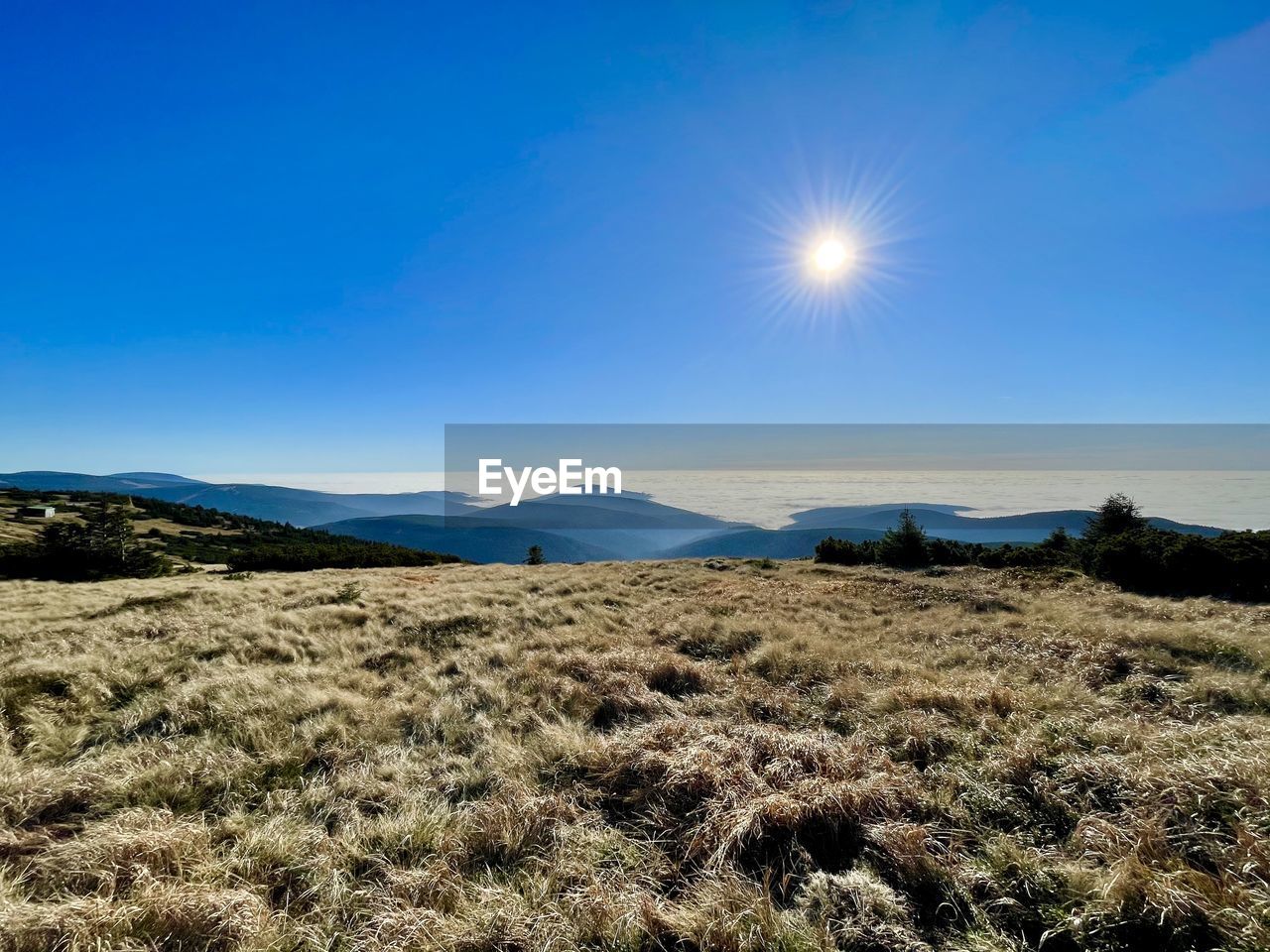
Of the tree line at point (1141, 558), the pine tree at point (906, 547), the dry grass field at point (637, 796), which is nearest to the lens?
the dry grass field at point (637, 796)

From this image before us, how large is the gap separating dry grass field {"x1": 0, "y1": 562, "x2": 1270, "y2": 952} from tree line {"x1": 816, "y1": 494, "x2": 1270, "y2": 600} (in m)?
11.7

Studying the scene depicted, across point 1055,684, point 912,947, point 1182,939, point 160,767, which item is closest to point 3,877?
point 160,767

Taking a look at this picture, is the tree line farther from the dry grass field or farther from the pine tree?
the dry grass field

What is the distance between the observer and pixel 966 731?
4.96 m

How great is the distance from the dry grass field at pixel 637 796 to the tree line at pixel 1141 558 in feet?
38.5

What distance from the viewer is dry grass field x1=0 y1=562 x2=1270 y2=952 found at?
2830 millimetres

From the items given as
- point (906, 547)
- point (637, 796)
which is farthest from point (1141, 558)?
point (637, 796)

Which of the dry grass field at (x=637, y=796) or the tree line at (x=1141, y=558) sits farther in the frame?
the tree line at (x=1141, y=558)

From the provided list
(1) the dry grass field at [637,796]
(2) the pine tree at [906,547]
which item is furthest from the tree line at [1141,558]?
A: (1) the dry grass field at [637,796]

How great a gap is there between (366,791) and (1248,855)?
6.86 metres

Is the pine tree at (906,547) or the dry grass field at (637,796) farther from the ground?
the dry grass field at (637,796)

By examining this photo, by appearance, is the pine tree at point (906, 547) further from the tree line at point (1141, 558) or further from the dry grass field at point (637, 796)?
the dry grass field at point (637, 796)

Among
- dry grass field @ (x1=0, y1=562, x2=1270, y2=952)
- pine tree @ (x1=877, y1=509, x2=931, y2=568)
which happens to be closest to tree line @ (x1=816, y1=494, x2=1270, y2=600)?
pine tree @ (x1=877, y1=509, x2=931, y2=568)

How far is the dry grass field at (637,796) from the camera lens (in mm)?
2830
